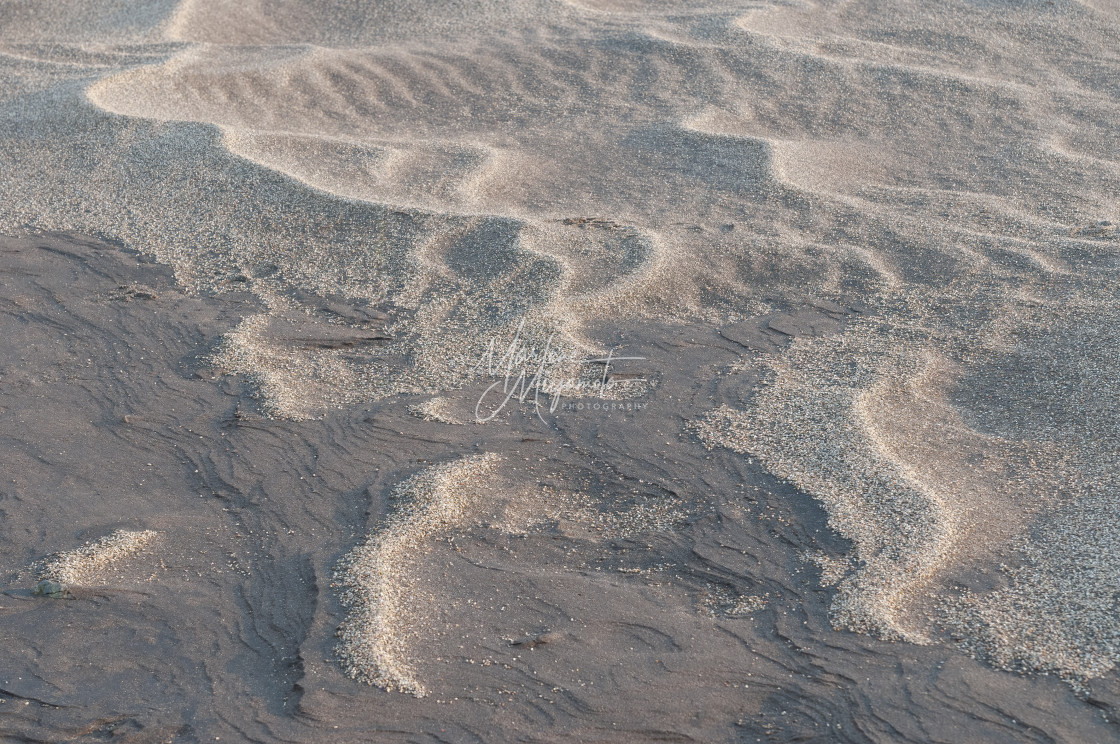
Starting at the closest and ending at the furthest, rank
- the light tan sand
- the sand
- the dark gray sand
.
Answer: the dark gray sand
the sand
the light tan sand

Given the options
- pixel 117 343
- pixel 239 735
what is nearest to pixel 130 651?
pixel 239 735

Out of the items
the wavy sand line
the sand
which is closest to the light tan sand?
the sand

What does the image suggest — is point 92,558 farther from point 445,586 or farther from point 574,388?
point 574,388

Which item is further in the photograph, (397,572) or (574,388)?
(574,388)

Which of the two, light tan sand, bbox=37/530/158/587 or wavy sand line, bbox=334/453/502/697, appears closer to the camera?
wavy sand line, bbox=334/453/502/697

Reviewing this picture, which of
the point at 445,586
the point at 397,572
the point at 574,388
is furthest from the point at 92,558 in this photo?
the point at 574,388

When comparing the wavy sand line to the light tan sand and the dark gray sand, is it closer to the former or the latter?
the dark gray sand

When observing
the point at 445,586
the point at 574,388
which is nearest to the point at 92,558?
the point at 445,586

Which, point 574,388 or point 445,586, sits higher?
point 574,388
